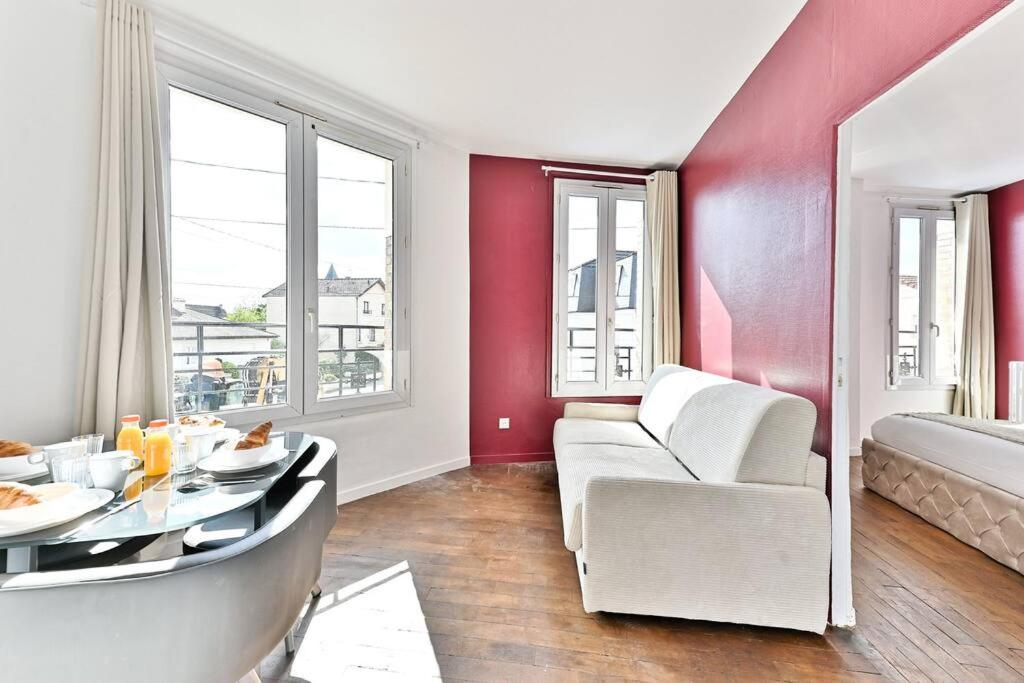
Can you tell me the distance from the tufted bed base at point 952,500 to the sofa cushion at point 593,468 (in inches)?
56.8

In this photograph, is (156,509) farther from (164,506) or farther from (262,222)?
(262,222)

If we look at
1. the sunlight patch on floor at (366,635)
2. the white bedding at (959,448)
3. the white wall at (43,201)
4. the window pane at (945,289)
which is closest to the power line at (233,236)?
the white wall at (43,201)

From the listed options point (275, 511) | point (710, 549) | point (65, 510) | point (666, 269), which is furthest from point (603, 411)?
point (65, 510)

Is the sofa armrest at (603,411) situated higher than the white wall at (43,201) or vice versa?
the white wall at (43,201)

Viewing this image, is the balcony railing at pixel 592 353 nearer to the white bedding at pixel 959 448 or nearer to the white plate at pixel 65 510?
the white bedding at pixel 959 448

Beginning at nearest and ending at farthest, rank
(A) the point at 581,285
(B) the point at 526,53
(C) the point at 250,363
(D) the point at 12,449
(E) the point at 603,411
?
(D) the point at 12,449
(B) the point at 526,53
(C) the point at 250,363
(E) the point at 603,411
(A) the point at 581,285

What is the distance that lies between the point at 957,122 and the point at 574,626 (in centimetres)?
232

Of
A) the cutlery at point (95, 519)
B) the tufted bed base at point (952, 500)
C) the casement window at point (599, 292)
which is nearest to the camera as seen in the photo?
the cutlery at point (95, 519)

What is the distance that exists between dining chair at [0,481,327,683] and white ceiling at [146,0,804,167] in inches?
91.1

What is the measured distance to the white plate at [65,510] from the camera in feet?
3.09

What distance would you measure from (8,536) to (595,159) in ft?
12.8

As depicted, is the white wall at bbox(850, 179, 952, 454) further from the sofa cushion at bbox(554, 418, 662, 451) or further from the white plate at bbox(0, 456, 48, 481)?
the white plate at bbox(0, 456, 48, 481)

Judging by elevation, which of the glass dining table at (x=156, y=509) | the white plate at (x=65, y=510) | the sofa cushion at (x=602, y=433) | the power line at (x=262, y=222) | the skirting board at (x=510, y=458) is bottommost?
the skirting board at (x=510, y=458)

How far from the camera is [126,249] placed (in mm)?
1889
